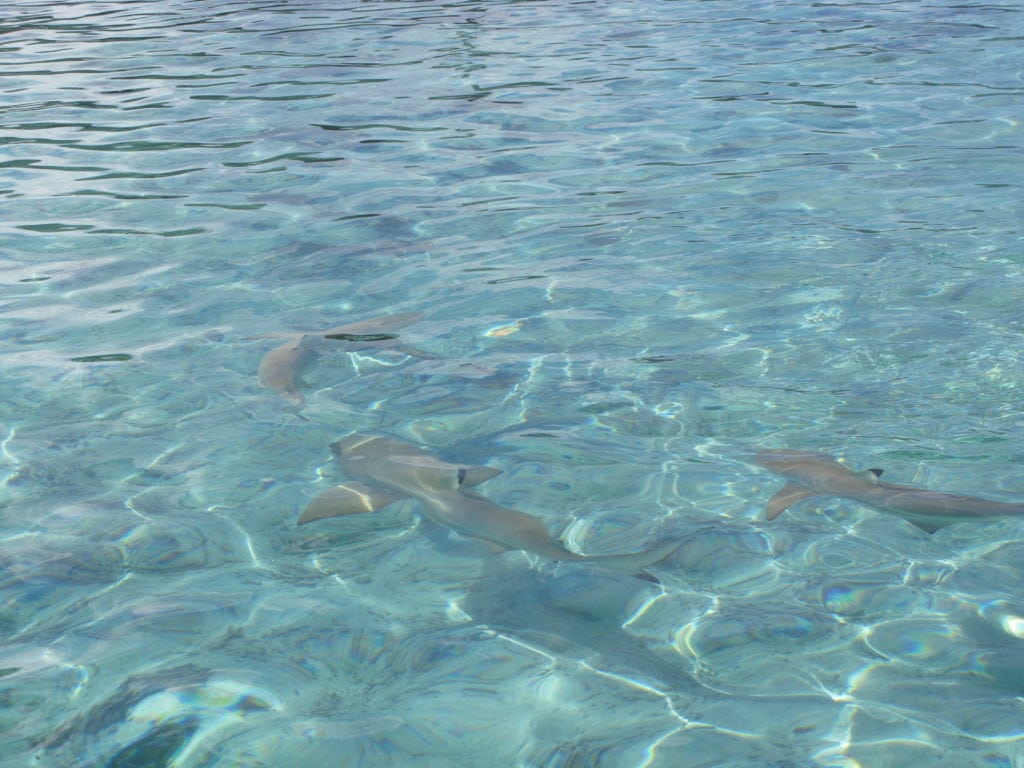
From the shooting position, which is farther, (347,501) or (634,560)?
(347,501)

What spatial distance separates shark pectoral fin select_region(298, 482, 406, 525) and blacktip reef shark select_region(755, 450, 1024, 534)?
1.47m

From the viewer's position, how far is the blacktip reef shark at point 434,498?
376 cm

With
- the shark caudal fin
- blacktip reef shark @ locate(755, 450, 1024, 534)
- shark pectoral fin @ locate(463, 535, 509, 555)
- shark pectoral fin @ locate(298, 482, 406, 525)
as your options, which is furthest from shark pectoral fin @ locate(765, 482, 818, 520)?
shark pectoral fin @ locate(298, 482, 406, 525)

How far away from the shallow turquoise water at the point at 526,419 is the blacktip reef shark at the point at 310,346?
82 mm

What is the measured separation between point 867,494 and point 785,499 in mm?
306

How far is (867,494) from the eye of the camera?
404 cm

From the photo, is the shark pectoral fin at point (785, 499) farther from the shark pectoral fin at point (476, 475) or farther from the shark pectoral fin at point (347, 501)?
the shark pectoral fin at point (347, 501)

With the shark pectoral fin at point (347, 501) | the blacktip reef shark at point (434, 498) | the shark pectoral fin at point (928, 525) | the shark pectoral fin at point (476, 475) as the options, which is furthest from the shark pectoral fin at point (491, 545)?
the shark pectoral fin at point (928, 525)

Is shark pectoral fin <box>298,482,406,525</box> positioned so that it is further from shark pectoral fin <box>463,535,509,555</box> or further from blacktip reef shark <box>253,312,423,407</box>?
blacktip reef shark <box>253,312,423,407</box>

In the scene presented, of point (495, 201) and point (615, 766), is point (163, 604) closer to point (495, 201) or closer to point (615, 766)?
point (615, 766)

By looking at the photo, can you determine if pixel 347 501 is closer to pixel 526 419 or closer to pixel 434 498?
pixel 434 498

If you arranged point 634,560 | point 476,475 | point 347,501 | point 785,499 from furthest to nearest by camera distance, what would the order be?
1. point 476,475
2. point 347,501
3. point 785,499
4. point 634,560

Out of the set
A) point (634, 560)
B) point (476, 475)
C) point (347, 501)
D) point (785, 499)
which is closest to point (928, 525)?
point (785, 499)

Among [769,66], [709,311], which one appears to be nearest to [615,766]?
[709,311]
